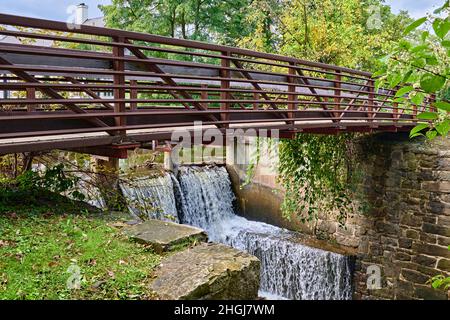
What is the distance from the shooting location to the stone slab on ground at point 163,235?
3462 millimetres

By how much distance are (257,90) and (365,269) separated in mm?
5085

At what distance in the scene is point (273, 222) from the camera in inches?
400

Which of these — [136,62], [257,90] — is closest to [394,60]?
[136,62]

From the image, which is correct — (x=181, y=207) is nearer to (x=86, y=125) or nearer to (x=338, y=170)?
(x=338, y=170)

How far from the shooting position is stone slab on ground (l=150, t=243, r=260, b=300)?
9.30 ft

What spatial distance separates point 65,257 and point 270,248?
6.09 m

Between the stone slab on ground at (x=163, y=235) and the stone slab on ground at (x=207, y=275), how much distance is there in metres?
0.15

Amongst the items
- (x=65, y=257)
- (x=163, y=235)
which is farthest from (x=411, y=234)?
(x=65, y=257)

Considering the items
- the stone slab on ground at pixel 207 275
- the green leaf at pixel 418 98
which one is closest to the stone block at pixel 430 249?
the stone slab on ground at pixel 207 275

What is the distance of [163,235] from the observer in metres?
3.64

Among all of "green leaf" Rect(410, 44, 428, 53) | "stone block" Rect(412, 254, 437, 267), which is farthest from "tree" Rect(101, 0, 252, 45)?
"green leaf" Rect(410, 44, 428, 53)

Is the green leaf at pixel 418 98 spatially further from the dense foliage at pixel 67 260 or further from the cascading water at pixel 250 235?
the cascading water at pixel 250 235

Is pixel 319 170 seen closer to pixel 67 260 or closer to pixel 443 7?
pixel 67 260

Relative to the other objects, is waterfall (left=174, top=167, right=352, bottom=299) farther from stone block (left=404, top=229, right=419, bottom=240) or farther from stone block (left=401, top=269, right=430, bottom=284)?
stone block (left=404, top=229, right=419, bottom=240)
